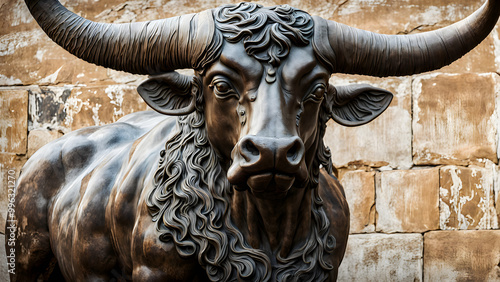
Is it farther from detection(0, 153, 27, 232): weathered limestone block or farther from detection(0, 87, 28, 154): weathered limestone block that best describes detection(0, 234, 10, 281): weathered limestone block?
detection(0, 87, 28, 154): weathered limestone block

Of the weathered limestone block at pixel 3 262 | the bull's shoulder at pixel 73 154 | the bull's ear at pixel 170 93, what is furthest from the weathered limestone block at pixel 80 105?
the bull's ear at pixel 170 93

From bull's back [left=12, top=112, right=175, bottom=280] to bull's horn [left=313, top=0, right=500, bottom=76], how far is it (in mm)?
1123

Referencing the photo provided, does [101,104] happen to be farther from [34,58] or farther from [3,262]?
[3,262]

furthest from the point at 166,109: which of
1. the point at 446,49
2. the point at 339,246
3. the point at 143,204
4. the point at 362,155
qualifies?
the point at 362,155

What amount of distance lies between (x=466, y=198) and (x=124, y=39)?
3.24 meters

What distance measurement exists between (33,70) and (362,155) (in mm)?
2753

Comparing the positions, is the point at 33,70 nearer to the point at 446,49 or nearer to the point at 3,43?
the point at 3,43

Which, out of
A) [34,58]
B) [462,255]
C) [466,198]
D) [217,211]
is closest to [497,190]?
[466,198]

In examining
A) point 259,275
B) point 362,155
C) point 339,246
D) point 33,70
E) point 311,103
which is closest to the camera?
point 311,103

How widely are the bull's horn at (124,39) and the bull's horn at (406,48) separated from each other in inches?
21.5

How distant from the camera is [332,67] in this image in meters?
2.62

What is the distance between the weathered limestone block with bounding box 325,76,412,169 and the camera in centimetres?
524

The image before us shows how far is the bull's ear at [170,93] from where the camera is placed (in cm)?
276

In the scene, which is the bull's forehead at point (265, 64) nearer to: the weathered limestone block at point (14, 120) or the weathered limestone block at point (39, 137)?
the weathered limestone block at point (39, 137)
